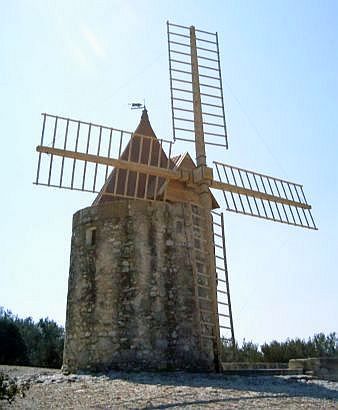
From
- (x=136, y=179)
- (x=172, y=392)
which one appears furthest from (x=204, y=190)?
(x=172, y=392)

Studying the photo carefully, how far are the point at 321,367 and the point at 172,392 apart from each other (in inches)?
181

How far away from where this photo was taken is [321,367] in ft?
30.9

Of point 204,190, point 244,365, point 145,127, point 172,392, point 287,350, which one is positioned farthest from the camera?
point 287,350

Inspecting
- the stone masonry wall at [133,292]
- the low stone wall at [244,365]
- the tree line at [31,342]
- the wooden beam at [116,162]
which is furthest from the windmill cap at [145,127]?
the tree line at [31,342]

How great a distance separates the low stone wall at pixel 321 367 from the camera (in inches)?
366

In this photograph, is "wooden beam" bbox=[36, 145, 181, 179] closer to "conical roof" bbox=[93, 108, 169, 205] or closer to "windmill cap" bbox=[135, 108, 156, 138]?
"conical roof" bbox=[93, 108, 169, 205]

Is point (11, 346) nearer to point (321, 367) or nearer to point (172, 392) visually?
point (321, 367)

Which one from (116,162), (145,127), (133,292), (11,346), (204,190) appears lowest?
(133,292)

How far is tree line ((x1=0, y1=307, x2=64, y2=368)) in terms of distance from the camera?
16.6 meters

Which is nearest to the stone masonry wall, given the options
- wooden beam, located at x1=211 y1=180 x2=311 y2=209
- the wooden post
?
the wooden post

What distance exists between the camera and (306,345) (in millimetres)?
15977

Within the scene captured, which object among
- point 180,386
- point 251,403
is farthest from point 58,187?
point 251,403

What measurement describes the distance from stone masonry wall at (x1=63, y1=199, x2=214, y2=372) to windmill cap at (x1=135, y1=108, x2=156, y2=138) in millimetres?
2367

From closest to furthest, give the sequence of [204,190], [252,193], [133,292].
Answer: [133,292]
[204,190]
[252,193]
